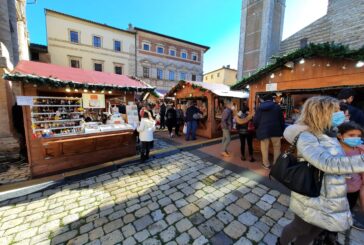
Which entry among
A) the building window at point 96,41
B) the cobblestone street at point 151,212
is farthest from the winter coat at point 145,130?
the building window at point 96,41

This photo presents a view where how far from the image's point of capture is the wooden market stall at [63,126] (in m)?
3.90

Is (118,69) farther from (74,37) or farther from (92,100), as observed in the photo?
(92,100)

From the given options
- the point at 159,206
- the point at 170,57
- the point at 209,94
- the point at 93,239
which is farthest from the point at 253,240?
the point at 170,57

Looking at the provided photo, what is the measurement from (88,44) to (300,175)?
23.2m

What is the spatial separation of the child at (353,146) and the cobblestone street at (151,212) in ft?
2.59

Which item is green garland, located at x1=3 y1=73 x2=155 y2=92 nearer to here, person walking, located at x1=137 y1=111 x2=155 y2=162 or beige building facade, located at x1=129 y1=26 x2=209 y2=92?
person walking, located at x1=137 y1=111 x2=155 y2=162

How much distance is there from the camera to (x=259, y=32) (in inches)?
591

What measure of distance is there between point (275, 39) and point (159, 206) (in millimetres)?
18313

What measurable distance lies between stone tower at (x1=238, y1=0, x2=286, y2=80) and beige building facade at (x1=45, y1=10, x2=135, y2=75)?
14058mm

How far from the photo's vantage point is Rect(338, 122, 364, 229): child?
177 cm

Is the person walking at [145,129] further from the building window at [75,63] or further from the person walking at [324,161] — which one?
the building window at [75,63]

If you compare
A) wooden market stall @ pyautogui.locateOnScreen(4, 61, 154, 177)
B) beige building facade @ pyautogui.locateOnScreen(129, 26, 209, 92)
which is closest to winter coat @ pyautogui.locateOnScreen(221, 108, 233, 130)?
wooden market stall @ pyautogui.locateOnScreen(4, 61, 154, 177)

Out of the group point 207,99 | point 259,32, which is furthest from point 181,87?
point 259,32

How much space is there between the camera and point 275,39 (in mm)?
15094
